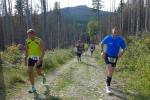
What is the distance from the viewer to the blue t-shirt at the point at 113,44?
37.3 ft

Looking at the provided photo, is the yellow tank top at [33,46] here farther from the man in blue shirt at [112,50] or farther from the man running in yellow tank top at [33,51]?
the man in blue shirt at [112,50]

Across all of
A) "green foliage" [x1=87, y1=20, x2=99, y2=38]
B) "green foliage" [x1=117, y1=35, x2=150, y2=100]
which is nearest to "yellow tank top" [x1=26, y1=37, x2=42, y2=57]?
"green foliage" [x1=117, y1=35, x2=150, y2=100]

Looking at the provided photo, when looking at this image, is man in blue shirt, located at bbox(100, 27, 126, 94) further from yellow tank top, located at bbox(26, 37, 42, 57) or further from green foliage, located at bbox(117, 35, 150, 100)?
yellow tank top, located at bbox(26, 37, 42, 57)

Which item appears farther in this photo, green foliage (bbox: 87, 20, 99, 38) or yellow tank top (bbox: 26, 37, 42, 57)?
green foliage (bbox: 87, 20, 99, 38)

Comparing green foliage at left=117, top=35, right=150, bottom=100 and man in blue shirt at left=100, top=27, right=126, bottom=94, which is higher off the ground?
man in blue shirt at left=100, top=27, right=126, bottom=94

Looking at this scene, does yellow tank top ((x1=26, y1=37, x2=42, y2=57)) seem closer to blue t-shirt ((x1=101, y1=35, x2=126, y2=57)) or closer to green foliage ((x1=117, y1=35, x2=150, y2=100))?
blue t-shirt ((x1=101, y1=35, x2=126, y2=57))

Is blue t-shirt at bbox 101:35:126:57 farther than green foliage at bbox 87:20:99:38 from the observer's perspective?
No

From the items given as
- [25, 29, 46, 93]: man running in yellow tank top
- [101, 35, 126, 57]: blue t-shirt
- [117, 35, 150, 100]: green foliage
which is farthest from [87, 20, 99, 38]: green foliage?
[25, 29, 46, 93]: man running in yellow tank top

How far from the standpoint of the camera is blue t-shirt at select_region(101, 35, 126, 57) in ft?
37.3

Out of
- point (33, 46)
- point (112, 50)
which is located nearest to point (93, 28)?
point (112, 50)

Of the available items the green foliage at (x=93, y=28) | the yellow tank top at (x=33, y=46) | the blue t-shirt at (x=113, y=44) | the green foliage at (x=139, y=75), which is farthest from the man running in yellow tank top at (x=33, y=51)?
the green foliage at (x=93, y=28)

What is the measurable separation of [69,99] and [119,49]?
7.65ft

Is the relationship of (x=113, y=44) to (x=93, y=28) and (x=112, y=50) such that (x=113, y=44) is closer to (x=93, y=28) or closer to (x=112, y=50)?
(x=112, y=50)

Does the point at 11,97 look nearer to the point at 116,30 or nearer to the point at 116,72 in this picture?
the point at 116,30
